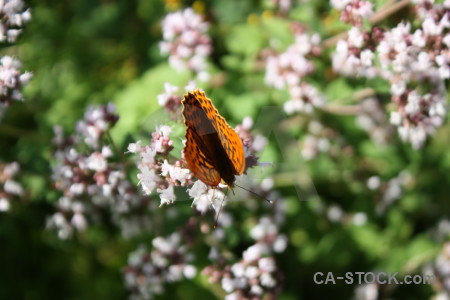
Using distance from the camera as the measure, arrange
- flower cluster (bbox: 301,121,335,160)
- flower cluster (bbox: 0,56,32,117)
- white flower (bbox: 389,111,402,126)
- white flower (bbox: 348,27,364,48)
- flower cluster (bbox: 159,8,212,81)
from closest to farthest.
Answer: flower cluster (bbox: 0,56,32,117)
white flower (bbox: 348,27,364,48)
white flower (bbox: 389,111,402,126)
flower cluster (bbox: 159,8,212,81)
flower cluster (bbox: 301,121,335,160)

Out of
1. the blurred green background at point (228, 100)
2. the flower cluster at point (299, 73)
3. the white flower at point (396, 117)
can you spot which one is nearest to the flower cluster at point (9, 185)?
the blurred green background at point (228, 100)

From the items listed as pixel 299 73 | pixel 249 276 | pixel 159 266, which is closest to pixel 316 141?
pixel 299 73

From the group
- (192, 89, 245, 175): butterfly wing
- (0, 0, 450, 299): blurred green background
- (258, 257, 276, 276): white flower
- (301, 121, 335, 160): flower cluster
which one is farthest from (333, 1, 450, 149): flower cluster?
(258, 257, 276, 276): white flower

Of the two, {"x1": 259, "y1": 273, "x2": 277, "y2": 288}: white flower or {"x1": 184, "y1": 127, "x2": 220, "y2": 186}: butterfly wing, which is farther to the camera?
{"x1": 259, "y1": 273, "x2": 277, "y2": 288}: white flower

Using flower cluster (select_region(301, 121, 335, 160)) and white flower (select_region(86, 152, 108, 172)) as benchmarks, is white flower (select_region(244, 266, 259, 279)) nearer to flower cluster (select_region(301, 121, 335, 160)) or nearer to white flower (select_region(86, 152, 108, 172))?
white flower (select_region(86, 152, 108, 172))

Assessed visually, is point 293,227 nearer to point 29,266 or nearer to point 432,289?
point 432,289

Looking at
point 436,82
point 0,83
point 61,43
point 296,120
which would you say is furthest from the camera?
point 61,43

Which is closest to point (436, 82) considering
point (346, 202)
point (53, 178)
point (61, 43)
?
point (346, 202)
